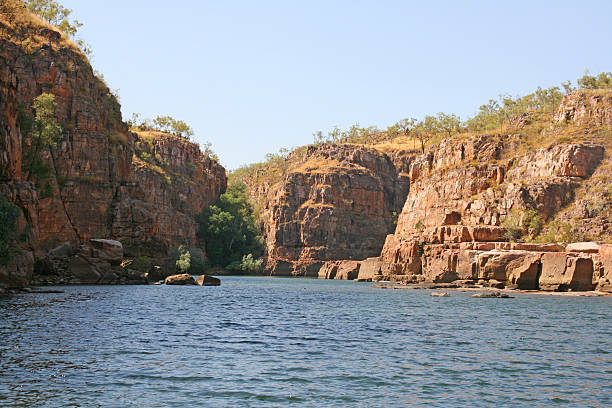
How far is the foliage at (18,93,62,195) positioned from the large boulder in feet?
218

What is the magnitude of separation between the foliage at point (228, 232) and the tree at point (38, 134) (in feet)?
282

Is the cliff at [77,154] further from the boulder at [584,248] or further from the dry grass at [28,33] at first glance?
the boulder at [584,248]

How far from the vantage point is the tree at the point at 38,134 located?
72.9 m

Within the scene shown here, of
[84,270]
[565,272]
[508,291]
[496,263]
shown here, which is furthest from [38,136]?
[565,272]

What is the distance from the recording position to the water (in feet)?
60.2

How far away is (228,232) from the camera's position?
6727 inches

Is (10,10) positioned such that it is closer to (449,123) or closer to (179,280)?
(179,280)

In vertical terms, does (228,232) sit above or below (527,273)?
above

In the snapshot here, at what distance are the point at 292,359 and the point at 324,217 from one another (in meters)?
162

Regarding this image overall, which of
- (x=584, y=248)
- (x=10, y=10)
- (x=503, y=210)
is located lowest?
(x=584, y=248)

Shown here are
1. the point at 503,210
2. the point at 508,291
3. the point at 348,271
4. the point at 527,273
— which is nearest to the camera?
the point at 508,291

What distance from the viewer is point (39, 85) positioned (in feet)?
302

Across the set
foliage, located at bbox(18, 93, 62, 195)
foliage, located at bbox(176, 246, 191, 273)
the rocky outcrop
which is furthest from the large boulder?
foliage, located at bbox(176, 246, 191, 273)

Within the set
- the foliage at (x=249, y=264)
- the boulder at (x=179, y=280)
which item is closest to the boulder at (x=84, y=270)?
the boulder at (x=179, y=280)
